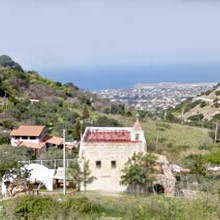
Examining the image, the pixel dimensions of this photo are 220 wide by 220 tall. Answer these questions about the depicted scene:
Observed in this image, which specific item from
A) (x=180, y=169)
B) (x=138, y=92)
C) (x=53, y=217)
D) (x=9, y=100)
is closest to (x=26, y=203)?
(x=53, y=217)

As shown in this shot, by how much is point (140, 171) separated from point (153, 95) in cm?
7553

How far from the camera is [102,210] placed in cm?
1803

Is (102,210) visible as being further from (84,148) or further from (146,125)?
(146,125)

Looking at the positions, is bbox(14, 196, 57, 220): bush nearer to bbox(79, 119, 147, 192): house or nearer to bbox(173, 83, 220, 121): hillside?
bbox(79, 119, 147, 192): house

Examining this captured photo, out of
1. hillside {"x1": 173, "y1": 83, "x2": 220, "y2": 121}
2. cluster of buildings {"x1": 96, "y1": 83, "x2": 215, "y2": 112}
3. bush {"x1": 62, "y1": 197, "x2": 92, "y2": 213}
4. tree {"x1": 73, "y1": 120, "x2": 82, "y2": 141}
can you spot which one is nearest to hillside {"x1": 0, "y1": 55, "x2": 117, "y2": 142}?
tree {"x1": 73, "y1": 120, "x2": 82, "y2": 141}

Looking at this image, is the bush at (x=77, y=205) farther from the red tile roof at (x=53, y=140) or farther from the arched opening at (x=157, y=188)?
the red tile roof at (x=53, y=140)

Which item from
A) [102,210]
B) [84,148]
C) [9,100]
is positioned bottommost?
[102,210]

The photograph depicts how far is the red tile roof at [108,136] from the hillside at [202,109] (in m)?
33.0

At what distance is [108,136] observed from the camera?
2483cm

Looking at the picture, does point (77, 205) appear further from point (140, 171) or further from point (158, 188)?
point (158, 188)

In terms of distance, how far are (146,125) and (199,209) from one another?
1219 inches

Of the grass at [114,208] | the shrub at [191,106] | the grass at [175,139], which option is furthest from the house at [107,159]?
the shrub at [191,106]

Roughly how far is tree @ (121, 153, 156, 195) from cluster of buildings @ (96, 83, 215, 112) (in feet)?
173

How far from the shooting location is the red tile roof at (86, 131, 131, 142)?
24062 mm
